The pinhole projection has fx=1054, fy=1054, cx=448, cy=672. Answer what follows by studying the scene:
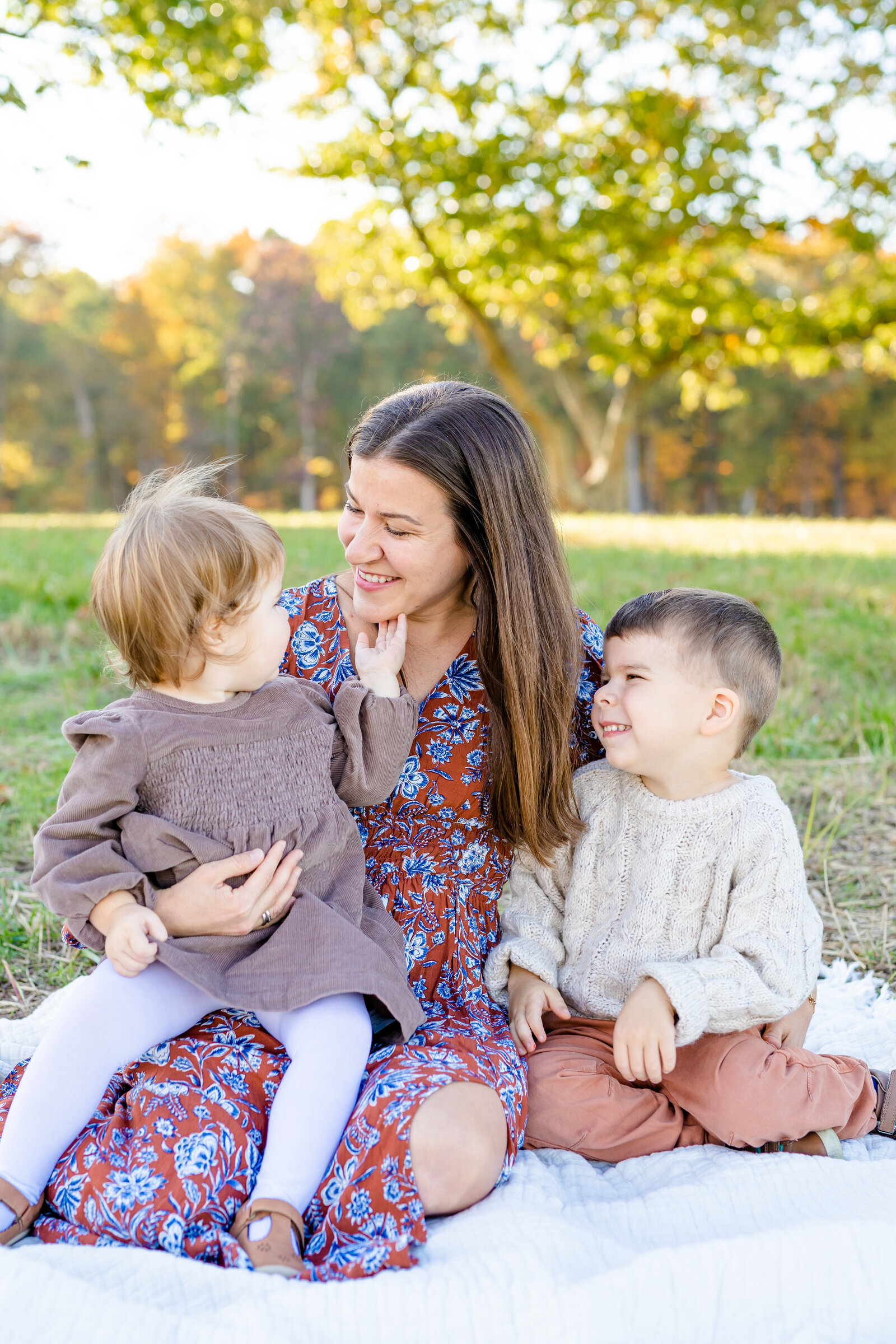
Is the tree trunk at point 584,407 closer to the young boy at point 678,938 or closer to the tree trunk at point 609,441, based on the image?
the tree trunk at point 609,441

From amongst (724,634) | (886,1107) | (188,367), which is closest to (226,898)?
(724,634)

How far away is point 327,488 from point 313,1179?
36540 mm

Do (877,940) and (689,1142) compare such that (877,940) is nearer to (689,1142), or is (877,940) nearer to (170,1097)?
(689,1142)

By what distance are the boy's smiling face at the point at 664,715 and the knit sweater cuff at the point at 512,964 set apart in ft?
1.40

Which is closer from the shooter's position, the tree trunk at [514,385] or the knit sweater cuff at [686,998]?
the knit sweater cuff at [686,998]

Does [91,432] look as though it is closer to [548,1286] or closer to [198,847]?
[198,847]

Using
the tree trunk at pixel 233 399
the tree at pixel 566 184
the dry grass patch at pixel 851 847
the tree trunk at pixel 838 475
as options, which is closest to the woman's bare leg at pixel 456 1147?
the dry grass patch at pixel 851 847

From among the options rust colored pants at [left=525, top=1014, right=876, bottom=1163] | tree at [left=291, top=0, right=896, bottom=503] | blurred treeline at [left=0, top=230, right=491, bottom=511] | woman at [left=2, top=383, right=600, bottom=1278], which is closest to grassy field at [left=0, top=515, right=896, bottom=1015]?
rust colored pants at [left=525, top=1014, right=876, bottom=1163]

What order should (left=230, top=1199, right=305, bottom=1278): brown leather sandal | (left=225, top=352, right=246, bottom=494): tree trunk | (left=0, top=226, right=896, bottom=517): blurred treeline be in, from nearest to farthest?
(left=230, top=1199, right=305, bottom=1278): brown leather sandal
(left=0, top=226, right=896, bottom=517): blurred treeline
(left=225, top=352, right=246, bottom=494): tree trunk

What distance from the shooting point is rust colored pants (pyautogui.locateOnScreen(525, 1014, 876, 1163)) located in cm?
198

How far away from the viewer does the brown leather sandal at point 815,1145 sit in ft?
6.50

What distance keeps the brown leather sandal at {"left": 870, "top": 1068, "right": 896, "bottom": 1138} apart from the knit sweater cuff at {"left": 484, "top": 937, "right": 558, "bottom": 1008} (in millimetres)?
677

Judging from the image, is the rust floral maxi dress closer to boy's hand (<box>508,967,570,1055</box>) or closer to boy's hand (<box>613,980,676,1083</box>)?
boy's hand (<box>508,967,570,1055</box>)

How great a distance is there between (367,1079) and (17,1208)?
1.90 feet
